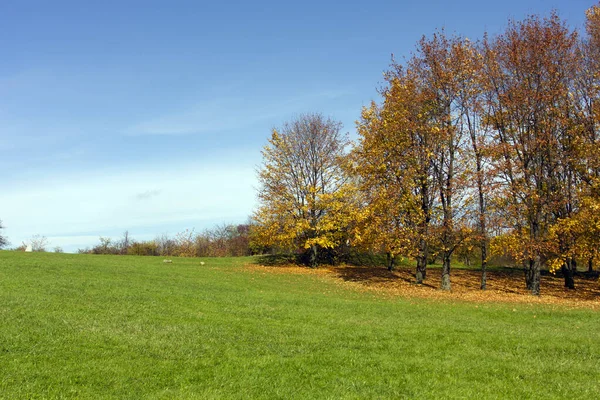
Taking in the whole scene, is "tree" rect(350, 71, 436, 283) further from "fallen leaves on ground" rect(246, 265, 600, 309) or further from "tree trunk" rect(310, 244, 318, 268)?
"tree trunk" rect(310, 244, 318, 268)

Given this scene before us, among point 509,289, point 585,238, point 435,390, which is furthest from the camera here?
point 509,289

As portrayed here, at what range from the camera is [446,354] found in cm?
981

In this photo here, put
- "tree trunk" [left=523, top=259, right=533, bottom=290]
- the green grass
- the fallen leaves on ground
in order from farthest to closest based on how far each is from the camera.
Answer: "tree trunk" [left=523, top=259, right=533, bottom=290] < the fallen leaves on ground < the green grass

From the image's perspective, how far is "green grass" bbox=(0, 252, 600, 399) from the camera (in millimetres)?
7535

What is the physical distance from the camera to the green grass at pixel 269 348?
24.7ft

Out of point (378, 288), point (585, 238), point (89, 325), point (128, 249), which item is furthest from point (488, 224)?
point (128, 249)

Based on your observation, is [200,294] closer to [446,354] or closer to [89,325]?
[89,325]

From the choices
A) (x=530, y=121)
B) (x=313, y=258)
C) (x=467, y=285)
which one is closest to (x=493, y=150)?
(x=530, y=121)

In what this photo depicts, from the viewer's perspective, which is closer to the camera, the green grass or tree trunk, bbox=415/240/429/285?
the green grass

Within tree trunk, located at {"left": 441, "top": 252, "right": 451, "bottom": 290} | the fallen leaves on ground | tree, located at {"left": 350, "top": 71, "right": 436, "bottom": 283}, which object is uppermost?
tree, located at {"left": 350, "top": 71, "right": 436, "bottom": 283}

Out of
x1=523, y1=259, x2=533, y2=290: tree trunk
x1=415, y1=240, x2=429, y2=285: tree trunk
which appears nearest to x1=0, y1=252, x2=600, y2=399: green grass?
x1=415, y1=240, x2=429, y2=285: tree trunk

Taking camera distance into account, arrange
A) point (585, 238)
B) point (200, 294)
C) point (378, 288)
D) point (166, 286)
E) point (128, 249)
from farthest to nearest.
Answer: point (128, 249), point (378, 288), point (585, 238), point (166, 286), point (200, 294)

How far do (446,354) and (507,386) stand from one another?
2.00m

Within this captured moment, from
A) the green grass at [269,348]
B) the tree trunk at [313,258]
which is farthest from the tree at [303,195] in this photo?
the green grass at [269,348]
